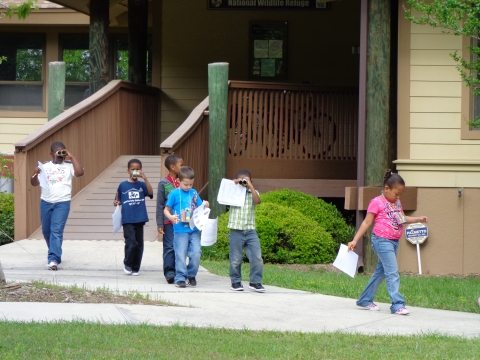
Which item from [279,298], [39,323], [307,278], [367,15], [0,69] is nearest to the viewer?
[39,323]

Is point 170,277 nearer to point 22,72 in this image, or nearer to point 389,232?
point 389,232

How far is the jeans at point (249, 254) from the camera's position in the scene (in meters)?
9.19

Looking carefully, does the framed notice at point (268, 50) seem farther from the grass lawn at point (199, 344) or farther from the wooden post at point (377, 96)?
the grass lawn at point (199, 344)

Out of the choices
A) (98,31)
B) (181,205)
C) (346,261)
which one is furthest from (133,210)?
(98,31)

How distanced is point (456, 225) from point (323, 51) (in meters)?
6.51

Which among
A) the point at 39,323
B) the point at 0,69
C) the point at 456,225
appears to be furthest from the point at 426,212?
the point at 0,69

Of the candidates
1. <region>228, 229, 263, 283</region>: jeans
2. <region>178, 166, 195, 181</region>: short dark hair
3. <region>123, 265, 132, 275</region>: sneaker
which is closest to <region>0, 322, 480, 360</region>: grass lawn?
<region>228, 229, 263, 283</region>: jeans

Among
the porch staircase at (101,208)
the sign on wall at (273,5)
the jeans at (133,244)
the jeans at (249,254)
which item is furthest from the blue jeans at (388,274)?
the sign on wall at (273,5)

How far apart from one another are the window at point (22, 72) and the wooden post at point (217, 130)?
273 inches

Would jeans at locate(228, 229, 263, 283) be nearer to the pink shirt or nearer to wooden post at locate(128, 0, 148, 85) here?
the pink shirt

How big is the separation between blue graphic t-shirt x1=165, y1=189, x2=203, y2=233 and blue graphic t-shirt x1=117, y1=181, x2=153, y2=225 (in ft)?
2.70

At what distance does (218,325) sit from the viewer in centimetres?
722

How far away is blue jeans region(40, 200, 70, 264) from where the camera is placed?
34.2 feet

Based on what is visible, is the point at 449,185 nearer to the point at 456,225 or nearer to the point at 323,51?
the point at 456,225
